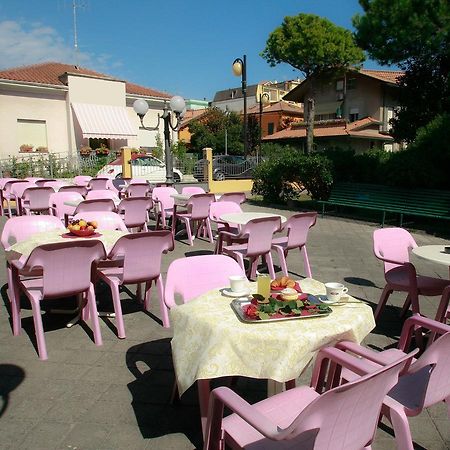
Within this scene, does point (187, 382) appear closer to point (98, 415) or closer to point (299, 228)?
point (98, 415)

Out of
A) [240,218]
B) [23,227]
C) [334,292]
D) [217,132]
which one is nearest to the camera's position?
[334,292]

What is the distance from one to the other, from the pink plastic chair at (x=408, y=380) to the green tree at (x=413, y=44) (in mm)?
10289

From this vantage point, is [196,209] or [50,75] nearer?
[196,209]

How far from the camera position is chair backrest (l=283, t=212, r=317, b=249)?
16.8 ft

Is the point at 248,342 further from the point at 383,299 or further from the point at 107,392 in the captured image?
the point at 383,299

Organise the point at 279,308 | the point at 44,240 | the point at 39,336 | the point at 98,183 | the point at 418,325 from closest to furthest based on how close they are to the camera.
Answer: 1. the point at 279,308
2. the point at 418,325
3. the point at 39,336
4. the point at 44,240
5. the point at 98,183

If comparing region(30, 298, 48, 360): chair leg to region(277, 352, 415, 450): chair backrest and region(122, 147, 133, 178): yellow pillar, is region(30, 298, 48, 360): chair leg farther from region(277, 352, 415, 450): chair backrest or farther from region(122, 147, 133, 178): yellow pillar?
region(122, 147, 133, 178): yellow pillar

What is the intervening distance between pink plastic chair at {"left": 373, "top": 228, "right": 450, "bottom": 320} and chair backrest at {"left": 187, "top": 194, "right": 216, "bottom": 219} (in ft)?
11.9

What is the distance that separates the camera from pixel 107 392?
9.24ft

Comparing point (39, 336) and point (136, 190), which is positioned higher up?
point (136, 190)

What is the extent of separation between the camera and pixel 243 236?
509 cm

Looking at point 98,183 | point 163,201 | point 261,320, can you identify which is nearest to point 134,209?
point 163,201

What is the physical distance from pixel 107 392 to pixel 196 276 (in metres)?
0.94

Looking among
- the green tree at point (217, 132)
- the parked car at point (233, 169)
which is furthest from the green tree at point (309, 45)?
the green tree at point (217, 132)
